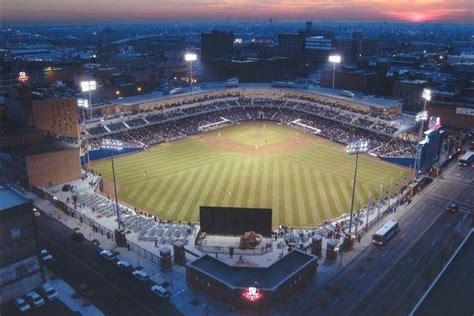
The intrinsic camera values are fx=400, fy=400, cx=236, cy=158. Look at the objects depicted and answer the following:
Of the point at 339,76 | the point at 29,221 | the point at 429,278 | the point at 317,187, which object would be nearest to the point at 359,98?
the point at 339,76

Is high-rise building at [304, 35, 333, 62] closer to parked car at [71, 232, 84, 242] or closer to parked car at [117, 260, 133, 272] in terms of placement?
parked car at [71, 232, 84, 242]

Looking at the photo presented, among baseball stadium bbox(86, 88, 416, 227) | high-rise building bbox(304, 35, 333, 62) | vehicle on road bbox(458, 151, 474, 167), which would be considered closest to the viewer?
baseball stadium bbox(86, 88, 416, 227)

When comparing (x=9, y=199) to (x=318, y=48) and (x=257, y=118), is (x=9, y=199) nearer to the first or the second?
(x=257, y=118)

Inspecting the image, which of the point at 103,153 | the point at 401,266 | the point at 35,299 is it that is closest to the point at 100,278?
the point at 35,299

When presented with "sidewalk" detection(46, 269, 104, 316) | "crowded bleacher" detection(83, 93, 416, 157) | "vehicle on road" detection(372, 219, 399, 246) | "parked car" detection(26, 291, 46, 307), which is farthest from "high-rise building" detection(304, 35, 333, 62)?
"parked car" detection(26, 291, 46, 307)

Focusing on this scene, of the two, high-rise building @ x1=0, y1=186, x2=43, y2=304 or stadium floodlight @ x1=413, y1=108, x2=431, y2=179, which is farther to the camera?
stadium floodlight @ x1=413, y1=108, x2=431, y2=179

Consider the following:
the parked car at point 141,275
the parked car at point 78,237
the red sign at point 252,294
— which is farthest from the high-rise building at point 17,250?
the red sign at point 252,294
